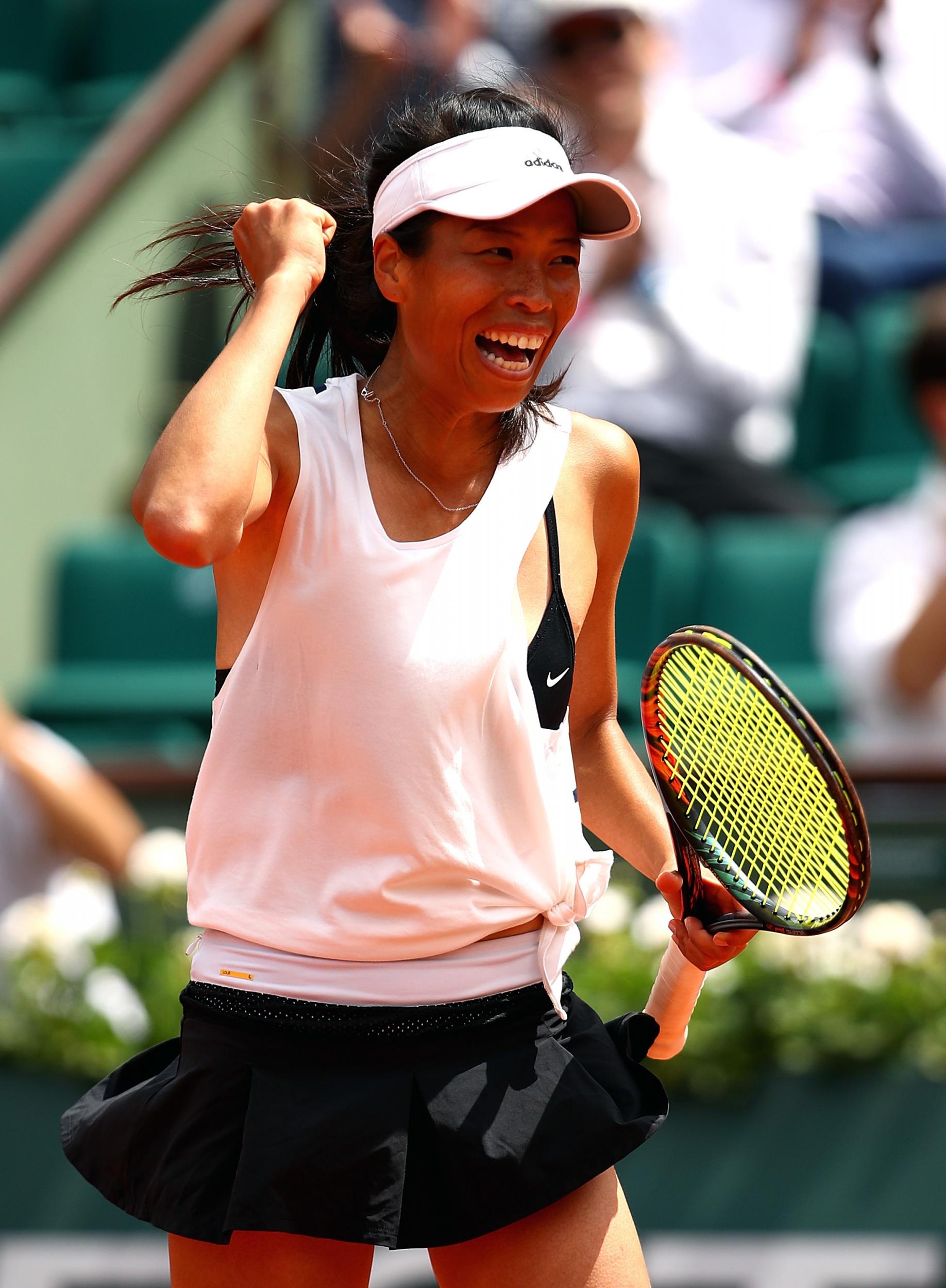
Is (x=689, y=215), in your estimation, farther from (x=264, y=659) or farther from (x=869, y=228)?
(x=264, y=659)

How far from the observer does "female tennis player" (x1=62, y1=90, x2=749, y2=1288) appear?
1746 mm

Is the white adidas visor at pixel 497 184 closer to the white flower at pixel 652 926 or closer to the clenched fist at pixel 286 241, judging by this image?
the clenched fist at pixel 286 241

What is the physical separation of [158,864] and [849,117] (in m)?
3.76

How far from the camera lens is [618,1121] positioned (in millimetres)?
1805

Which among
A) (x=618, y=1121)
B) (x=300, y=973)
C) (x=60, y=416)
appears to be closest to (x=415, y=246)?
(x=300, y=973)

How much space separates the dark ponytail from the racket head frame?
0.28 metres

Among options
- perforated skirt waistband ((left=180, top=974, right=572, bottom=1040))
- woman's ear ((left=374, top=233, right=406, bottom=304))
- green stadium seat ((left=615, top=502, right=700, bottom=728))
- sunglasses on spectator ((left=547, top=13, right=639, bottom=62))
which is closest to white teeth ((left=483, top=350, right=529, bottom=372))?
woman's ear ((left=374, top=233, right=406, bottom=304))

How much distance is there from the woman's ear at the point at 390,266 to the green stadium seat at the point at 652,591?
2.69 metres

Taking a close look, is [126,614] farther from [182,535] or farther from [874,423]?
[182,535]

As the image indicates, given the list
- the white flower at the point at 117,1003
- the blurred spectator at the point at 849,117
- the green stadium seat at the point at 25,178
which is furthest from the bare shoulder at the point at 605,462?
the green stadium seat at the point at 25,178

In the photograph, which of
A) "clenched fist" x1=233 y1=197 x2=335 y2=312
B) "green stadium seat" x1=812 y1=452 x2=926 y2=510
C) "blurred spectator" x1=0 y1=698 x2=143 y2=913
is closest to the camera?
"clenched fist" x1=233 y1=197 x2=335 y2=312

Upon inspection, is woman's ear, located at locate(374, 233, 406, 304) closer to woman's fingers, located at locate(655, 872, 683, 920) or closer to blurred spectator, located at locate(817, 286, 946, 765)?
woman's fingers, located at locate(655, 872, 683, 920)

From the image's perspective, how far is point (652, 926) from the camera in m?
3.56

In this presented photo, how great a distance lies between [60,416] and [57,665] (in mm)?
813
